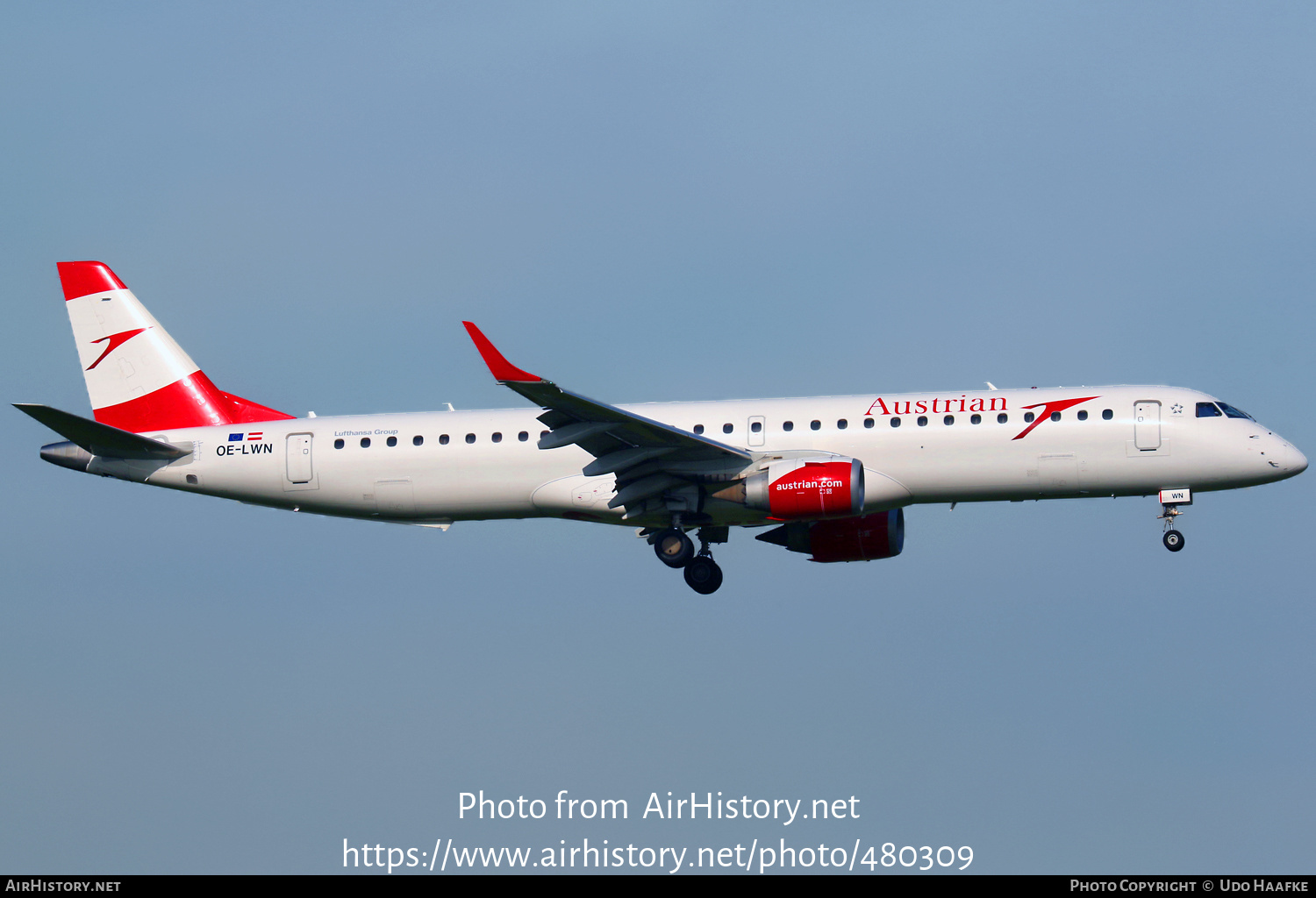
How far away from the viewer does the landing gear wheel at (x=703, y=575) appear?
37.3 meters

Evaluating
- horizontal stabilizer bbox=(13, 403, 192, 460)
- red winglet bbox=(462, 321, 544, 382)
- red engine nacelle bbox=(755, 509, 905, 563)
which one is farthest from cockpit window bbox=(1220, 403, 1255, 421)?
horizontal stabilizer bbox=(13, 403, 192, 460)

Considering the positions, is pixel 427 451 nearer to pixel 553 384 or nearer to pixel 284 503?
pixel 284 503

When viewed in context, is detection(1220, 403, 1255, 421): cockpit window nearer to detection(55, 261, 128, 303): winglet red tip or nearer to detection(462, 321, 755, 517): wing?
detection(462, 321, 755, 517): wing

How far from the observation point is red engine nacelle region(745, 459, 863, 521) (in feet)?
110

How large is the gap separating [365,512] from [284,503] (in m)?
2.26

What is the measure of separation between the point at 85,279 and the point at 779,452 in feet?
66.5

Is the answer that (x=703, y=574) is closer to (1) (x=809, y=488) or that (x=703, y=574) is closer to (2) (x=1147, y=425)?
(1) (x=809, y=488)

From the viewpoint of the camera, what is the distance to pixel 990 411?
34.6m

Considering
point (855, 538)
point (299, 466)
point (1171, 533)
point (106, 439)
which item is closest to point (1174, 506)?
point (1171, 533)

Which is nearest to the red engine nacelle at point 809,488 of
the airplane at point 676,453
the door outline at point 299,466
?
the airplane at point 676,453

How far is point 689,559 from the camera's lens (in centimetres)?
3712

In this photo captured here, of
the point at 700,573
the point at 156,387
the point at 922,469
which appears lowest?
the point at 700,573

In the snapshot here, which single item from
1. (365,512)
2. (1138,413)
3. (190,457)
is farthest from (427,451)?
(1138,413)

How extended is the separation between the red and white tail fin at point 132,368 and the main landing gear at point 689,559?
11.0 metres
